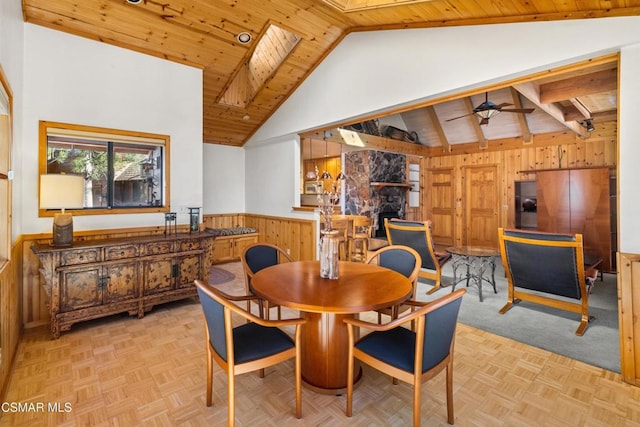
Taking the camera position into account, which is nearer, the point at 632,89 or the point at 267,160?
the point at 632,89

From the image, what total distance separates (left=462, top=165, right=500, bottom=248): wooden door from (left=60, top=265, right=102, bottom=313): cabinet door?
7440 millimetres

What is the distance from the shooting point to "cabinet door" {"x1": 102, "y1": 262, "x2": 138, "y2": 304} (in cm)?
306

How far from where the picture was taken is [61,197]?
2.74m

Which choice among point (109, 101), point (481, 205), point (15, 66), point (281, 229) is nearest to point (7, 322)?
point (15, 66)

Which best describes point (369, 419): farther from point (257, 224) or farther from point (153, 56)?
point (257, 224)

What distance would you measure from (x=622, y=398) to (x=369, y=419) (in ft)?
5.40

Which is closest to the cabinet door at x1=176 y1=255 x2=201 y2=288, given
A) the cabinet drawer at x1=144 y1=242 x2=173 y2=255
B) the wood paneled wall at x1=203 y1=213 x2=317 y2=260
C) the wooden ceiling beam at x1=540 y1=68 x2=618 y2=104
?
the cabinet drawer at x1=144 y1=242 x2=173 y2=255

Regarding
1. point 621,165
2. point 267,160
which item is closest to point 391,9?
point 621,165

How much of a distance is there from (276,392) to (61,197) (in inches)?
98.3

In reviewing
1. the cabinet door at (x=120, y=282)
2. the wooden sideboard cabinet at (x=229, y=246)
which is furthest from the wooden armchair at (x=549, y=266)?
the wooden sideboard cabinet at (x=229, y=246)

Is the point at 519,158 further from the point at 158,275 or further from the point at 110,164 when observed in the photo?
the point at 110,164

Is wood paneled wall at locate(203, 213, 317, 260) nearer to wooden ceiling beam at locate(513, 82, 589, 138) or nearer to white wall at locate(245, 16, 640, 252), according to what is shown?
white wall at locate(245, 16, 640, 252)

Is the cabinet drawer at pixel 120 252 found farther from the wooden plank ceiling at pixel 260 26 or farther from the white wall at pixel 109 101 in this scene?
the wooden plank ceiling at pixel 260 26

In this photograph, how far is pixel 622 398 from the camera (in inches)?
77.4
